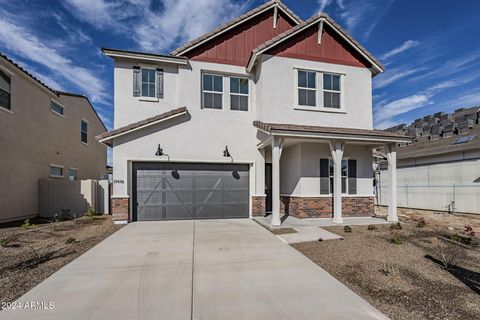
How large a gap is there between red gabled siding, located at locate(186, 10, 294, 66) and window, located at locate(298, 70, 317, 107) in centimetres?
282

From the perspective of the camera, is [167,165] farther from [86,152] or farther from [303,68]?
[86,152]

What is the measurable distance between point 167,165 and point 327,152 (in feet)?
23.1

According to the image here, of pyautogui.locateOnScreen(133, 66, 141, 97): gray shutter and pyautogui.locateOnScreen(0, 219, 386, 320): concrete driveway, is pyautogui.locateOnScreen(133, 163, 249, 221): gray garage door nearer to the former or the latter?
pyautogui.locateOnScreen(133, 66, 141, 97): gray shutter

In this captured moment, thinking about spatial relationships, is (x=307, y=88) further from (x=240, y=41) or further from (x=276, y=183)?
(x=276, y=183)

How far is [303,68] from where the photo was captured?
10734mm

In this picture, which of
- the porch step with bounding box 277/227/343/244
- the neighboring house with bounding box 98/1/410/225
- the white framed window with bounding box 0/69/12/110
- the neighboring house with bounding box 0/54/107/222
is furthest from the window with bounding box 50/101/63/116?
the porch step with bounding box 277/227/343/244

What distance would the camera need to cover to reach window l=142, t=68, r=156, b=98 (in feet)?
35.7

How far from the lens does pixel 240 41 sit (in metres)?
11.7

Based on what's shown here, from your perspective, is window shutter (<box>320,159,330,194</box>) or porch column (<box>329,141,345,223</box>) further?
window shutter (<box>320,159,330,194</box>)

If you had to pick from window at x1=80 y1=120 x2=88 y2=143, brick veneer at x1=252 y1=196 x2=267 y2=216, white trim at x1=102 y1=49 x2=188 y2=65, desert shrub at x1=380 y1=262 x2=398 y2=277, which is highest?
white trim at x1=102 y1=49 x2=188 y2=65

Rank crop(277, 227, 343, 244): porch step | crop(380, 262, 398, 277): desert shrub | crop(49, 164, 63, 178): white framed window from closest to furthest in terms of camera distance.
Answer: crop(380, 262, 398, 277): desert shrub, crop(277, 227, 343, 244): porch step, crop(49, 164, 63, 178): white framed window

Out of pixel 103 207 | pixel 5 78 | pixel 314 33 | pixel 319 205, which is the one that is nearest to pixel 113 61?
pixel 5 78

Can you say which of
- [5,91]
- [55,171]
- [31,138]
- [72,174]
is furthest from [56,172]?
[5,91]

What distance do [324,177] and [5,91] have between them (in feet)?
46.6
